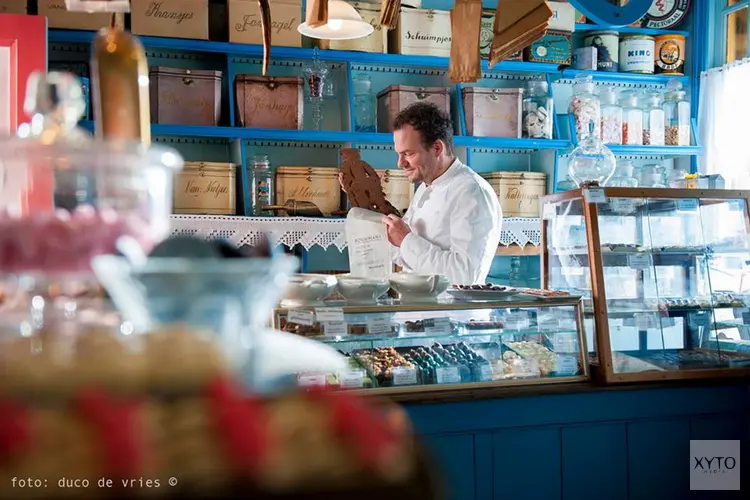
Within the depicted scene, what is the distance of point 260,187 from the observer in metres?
4.19

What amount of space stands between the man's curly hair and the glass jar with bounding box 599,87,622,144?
1.85 meters

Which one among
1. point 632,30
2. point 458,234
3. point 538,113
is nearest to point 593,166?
point 458,234

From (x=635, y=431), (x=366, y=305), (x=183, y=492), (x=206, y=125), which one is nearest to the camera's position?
(x=183, y=492)

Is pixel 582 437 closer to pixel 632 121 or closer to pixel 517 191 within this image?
pixel 517 191

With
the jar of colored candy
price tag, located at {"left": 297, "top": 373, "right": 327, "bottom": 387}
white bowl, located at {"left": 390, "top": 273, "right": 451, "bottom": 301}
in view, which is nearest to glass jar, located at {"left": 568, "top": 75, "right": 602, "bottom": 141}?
white bowl, located at {"left": 390, "top": 273, "right": 451, "bottom": 301}

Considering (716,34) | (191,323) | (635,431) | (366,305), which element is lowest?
(635,431)

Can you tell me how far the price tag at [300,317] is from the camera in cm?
226

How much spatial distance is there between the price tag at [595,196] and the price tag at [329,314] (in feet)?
3.19

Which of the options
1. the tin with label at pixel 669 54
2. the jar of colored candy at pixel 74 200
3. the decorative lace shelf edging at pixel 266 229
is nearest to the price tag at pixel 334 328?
the jar of colored candy at pixel 74 200

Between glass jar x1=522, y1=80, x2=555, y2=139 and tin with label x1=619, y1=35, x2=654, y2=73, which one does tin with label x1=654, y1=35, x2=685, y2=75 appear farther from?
glass jar x1=522, y1=80, x2=555, y2=139

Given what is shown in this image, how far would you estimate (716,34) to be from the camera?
517cm

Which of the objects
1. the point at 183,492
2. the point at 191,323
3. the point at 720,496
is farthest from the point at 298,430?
the point at 720,496

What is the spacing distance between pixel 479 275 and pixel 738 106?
268cm

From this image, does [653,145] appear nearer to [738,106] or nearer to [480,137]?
[738,106]
